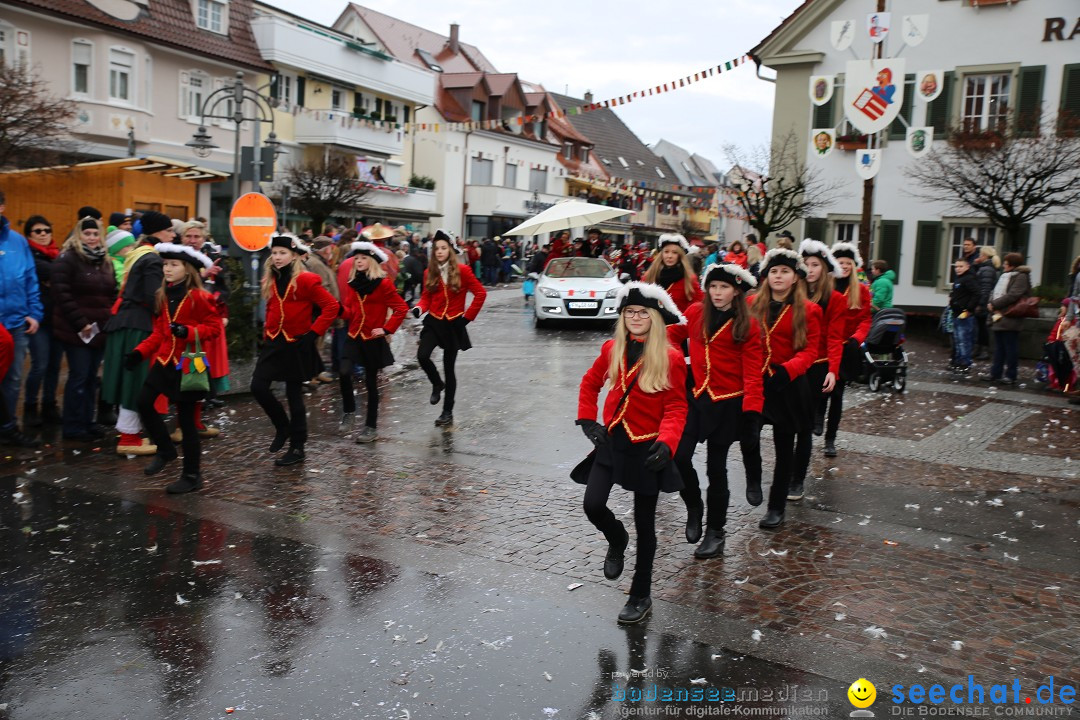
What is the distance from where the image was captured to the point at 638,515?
4988mm

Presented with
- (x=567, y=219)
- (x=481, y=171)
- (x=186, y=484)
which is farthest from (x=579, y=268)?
(x=481, y=171)

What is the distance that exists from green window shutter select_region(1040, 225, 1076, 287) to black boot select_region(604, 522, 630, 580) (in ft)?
69.5

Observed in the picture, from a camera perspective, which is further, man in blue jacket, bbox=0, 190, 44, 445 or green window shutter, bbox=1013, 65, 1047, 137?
green window shutter, bbox=1013, 65, 1047, 137

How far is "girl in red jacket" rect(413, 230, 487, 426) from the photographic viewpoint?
9.86 m

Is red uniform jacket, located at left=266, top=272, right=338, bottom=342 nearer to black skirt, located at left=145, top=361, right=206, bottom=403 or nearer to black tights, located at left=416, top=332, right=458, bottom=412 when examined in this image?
black skirt, located at left=145, top=361, right=206, bottom=403

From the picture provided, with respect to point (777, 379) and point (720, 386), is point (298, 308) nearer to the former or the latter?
point (720, 386)

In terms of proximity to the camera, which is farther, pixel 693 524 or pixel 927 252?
pixel 927 252

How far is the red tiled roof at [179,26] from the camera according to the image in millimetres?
26188

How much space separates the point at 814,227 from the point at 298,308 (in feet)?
68.6

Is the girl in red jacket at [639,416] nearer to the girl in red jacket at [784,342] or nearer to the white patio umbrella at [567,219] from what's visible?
the girl in red jacket at [784,342]

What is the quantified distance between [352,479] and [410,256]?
48.3 feet

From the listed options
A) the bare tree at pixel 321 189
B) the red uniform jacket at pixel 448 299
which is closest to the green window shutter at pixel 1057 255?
the red uniform jacket at pixel 448 299

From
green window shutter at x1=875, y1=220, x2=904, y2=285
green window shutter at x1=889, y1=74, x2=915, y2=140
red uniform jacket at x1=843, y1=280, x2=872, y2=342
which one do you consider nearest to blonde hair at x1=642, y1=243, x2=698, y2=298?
A: red uniform jacket at x1=843, y1=280, x2=872, y2=342

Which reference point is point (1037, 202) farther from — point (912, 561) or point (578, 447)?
point (912, 561)
